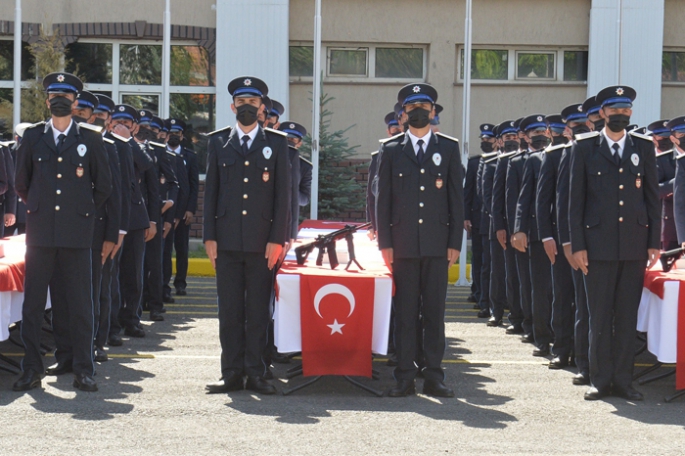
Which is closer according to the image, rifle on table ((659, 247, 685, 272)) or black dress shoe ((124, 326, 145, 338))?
rifle on table ((659, 247, 685, 272))

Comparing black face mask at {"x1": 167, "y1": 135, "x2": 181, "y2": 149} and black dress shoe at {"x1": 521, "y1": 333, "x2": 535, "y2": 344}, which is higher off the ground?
black face mask at {"x1": 167, "y1": 135, "x2": 181, "y2": 149}

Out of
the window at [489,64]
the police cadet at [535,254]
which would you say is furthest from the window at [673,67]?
the police cadet at [535,254]

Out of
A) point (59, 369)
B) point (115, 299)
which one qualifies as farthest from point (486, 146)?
point (59, 369)

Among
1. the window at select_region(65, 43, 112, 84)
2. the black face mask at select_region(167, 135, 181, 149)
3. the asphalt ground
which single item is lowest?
the asphalt ground

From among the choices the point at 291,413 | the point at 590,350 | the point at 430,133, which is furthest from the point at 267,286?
the point at 590,350

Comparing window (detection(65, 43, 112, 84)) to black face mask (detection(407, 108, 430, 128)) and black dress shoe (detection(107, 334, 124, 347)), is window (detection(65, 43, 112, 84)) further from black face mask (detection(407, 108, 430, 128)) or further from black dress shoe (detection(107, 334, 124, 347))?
A: black face mask (detection(407, 108, 430, 128))

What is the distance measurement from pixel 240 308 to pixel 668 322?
9.64ft

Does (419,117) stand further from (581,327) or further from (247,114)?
(581,327)

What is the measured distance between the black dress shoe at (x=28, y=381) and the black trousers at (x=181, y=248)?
557 centimetres

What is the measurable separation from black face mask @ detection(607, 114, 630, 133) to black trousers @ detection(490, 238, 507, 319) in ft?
12.7

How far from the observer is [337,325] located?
7.08 metres

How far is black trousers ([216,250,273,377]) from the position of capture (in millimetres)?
7078

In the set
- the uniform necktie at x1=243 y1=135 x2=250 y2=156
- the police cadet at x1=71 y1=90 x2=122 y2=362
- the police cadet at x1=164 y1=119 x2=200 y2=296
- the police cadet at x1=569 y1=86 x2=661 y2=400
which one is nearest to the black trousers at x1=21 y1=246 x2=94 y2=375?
the police cadet at x1=71 y1=90 x2=122 y2=362

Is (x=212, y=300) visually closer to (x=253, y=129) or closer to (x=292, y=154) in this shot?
(x=292, y=154)
